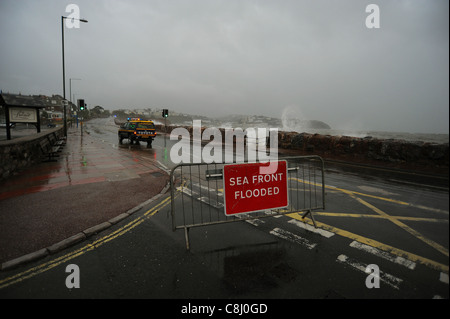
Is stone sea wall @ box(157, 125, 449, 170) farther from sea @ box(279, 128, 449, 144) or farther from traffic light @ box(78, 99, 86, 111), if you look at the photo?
traffic light @ box(78, 99, 86, 111)

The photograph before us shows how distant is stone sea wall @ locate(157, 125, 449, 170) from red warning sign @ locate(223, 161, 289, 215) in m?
6.24

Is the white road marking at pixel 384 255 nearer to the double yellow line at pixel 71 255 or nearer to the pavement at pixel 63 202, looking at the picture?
the double yellow line at pixel 71 255

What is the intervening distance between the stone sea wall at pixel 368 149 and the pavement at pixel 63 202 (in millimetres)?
9761

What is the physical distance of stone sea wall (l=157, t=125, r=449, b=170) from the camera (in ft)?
33.1

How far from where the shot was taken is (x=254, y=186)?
15.5 feet

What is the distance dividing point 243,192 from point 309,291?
2.08 m

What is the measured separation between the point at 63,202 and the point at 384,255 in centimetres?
726

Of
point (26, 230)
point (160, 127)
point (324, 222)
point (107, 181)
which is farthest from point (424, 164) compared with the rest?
point (160, 127)

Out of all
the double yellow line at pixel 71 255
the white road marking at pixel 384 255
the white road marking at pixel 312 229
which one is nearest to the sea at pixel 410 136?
the white road marking at pixel 384 255

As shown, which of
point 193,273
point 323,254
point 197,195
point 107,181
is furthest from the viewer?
point 107,181

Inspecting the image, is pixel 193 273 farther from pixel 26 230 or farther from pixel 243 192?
pixel 26 230

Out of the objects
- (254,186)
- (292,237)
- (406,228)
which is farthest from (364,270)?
(254,186)

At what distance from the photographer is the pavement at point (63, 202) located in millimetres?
4191

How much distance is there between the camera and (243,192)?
4652 mm
